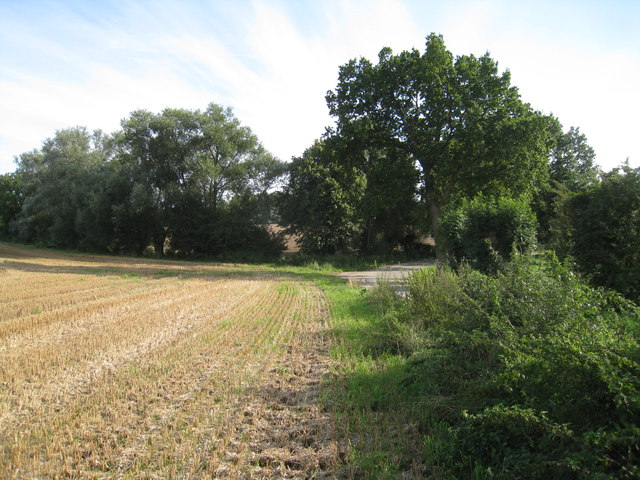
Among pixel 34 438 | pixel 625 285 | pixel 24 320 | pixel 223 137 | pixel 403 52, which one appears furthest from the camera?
pixel 223 137

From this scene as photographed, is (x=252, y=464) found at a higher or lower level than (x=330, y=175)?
lower

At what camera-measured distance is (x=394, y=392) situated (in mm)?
5152

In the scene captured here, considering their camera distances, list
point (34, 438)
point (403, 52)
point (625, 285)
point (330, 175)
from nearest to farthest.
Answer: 1. point (34, 438)
2. point (625, 285)
3. point (403, 52)
4. point (330, 175)

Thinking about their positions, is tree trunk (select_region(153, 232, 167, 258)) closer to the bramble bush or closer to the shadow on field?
the shadow on field

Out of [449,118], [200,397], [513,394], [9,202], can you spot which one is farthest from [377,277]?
[9,202]

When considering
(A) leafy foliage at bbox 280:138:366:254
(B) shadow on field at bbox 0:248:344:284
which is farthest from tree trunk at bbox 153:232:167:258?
(A) leafy foliage at bbox 280:138:366:254

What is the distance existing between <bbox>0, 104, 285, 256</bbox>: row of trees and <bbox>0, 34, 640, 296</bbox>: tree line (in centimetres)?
15

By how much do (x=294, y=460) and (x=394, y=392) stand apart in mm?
1919

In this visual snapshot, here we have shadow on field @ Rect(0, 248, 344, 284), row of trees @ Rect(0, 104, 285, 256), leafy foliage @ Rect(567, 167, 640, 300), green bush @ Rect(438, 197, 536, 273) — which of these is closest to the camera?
leafy foliage @ Rect(567, 167, 640, 300)

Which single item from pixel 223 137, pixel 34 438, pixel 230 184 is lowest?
pixel 34 438

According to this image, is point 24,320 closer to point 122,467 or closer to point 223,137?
point 122,467

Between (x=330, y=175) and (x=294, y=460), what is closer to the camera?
(x=294, y=460)

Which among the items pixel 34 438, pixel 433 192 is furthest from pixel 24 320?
pixel 433 192

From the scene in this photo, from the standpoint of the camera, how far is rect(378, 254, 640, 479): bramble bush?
9.02ft
